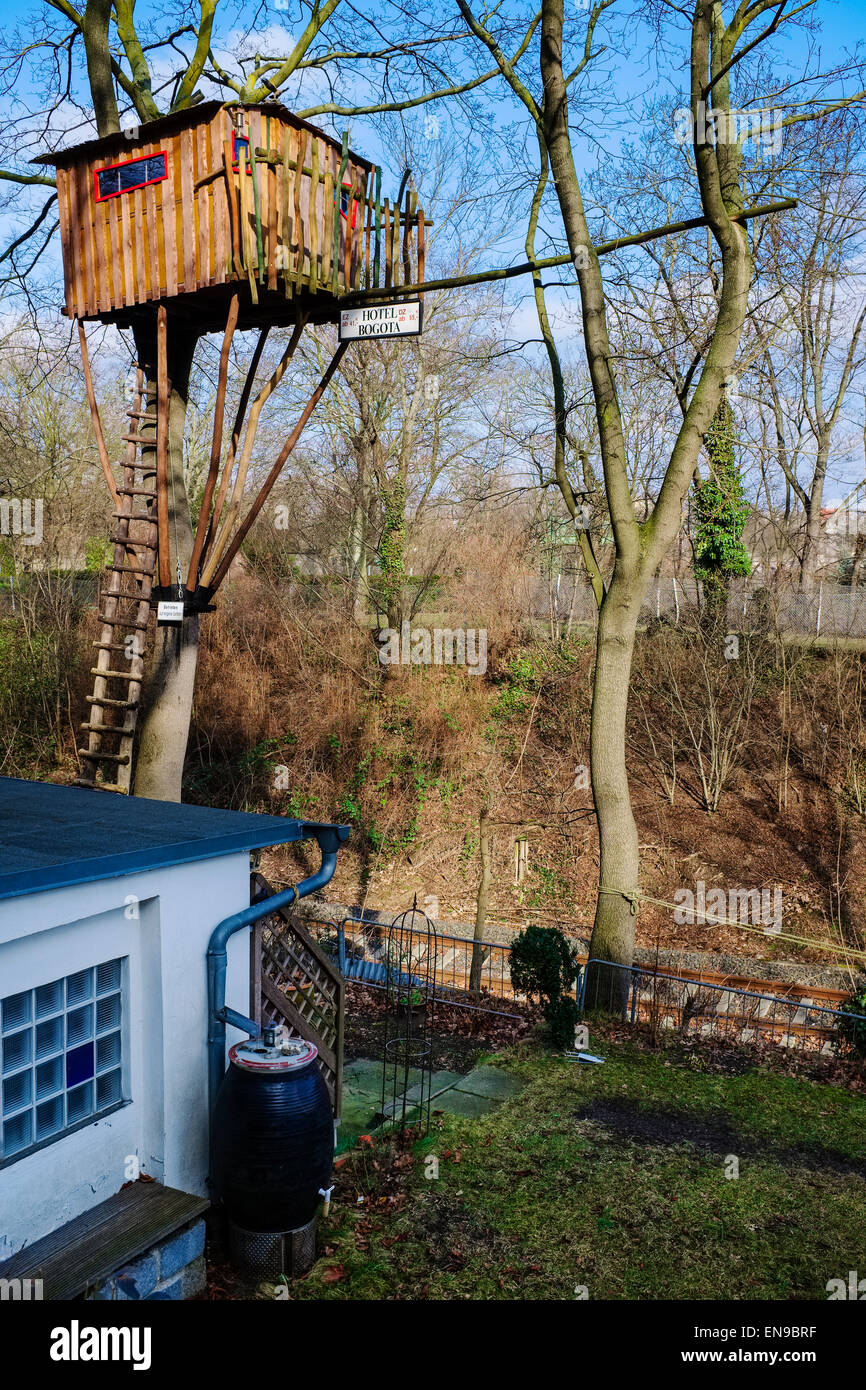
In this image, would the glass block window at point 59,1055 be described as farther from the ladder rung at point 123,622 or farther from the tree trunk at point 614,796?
the tree trunk at point 614,796

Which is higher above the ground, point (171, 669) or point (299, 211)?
point (299, 211)

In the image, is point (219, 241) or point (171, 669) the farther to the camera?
point (171, 669)

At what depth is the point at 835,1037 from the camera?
10383 millimetres

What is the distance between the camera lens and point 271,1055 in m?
5.56

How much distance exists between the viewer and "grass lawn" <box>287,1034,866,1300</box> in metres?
5.61

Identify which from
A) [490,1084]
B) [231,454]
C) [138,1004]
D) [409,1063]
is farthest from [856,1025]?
[231,454]

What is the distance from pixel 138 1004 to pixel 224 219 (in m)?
7.19

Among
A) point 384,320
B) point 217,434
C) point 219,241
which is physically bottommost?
point 217,434

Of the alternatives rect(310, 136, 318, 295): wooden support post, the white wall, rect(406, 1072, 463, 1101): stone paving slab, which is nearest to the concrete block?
the white wall

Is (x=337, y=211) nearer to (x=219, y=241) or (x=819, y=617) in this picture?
(x=219, y=241)

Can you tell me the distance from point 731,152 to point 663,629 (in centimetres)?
1127
